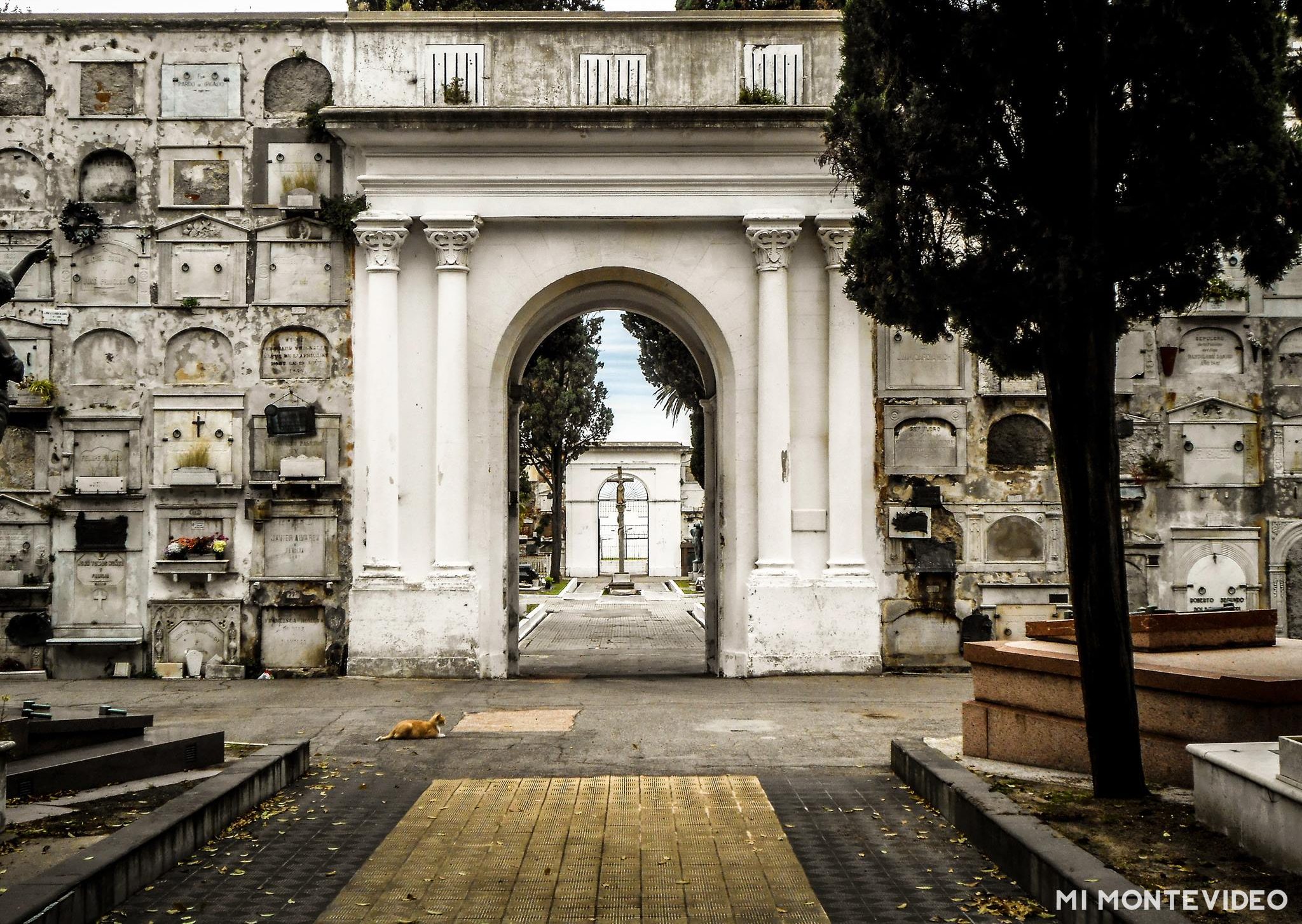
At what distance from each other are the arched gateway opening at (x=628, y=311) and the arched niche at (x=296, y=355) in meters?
2.31

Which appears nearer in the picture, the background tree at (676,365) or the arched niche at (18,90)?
the arched niche at (18,90)

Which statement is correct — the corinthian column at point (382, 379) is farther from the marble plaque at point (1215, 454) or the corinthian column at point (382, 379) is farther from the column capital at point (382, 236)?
the marble plaque at point (1215, 454)

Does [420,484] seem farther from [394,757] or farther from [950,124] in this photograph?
[950,124]

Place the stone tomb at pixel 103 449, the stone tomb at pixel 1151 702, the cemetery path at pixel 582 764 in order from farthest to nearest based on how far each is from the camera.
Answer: the stone tomb at pixel 103 449
the stone tomb at pixel 1151 702
the cemetery path at pixel 582 764

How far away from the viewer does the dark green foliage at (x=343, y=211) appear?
14.8 metres

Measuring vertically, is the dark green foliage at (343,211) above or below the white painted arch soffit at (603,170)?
below

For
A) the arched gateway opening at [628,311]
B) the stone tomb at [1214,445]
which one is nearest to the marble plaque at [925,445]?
the arched gateway opening at [628,311]

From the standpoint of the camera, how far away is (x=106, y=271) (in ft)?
49.0

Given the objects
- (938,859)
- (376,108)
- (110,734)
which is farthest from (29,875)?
(376,108)

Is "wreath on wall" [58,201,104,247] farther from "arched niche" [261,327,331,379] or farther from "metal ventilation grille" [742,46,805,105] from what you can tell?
"metal ventilation grille" [742,46,805,105]

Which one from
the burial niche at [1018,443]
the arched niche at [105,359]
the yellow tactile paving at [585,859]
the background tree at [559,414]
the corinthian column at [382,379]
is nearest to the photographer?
the yellow tactile paving at [585,859]

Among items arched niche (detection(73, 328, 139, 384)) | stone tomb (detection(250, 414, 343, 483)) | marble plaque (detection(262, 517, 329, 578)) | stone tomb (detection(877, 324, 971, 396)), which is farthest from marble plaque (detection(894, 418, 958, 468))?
arched niche (detection(73, 328, 139, 384))

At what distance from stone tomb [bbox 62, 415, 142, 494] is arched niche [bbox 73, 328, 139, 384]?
0.49 m

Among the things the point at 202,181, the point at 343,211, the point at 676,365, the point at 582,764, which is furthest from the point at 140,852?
the point at 676,365
